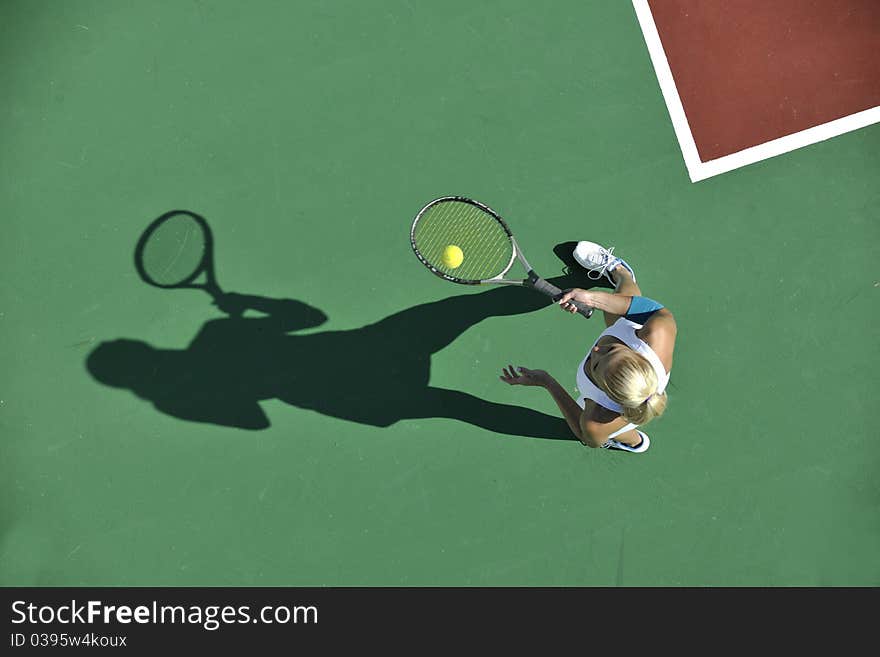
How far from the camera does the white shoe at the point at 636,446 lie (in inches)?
204

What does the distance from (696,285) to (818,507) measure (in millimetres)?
1782

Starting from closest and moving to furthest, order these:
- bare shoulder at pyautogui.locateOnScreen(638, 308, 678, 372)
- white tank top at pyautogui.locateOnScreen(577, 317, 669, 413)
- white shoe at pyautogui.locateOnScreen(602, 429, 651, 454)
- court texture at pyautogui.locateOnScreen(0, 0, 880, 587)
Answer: white tank top at pyautogui.locateOnScreen(577, 317, 669, 413) → bare shoulder at pyautogui.locateOnScreen(638, 308, 678, 372) → white shoe at pyautogui.locateOnScreen(602, 429, 651, 454) → court texture at pyautogui.locateOnScreen(0, 0, 880, 587)

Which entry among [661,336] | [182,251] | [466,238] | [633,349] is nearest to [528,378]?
[633,349]

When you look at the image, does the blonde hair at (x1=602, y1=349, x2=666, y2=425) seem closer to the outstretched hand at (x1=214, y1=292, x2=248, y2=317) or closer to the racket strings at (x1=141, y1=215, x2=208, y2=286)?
the outstretched hand at (x1=214, y1=292, x2=248, y2=317)

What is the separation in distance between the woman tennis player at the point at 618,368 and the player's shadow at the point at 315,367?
1.24 feet

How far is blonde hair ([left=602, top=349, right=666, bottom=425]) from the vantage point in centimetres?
383

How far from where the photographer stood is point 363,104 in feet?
18.0

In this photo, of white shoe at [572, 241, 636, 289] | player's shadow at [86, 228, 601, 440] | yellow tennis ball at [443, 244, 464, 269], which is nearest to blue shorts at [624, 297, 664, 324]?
white shoe at [572, 241, 636, 289]

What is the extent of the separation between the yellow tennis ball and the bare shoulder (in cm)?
122

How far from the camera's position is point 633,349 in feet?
14.2

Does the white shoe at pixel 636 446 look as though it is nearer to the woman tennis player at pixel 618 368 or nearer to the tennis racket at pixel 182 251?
the woman tennis player at pixel 618 368

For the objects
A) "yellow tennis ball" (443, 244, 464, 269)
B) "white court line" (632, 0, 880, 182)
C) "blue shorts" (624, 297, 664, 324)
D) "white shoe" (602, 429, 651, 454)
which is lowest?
"white shoe" (602, 429, 651, 454)
